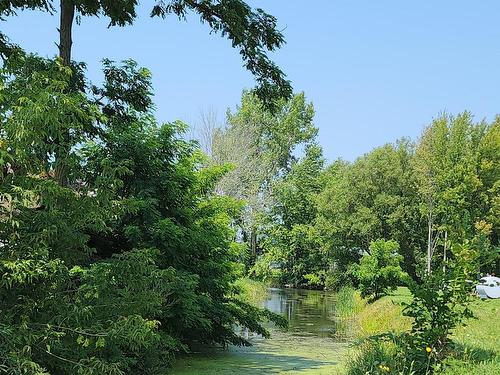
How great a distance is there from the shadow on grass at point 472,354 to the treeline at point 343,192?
12.7 metres

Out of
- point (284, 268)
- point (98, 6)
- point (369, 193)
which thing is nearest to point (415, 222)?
point (369, 193)

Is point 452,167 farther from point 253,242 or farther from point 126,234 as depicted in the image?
point 126,234

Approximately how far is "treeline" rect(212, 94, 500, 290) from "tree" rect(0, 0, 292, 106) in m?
12.7

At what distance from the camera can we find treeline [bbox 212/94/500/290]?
30375 millimetres

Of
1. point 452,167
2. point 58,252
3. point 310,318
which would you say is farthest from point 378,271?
point 58,252

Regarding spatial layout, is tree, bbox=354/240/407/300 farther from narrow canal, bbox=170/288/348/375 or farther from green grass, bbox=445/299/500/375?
green grass, bbox=445/299/500/375

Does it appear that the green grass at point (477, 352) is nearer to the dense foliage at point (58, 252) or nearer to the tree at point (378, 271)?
the dense foliage at point (58, 252)

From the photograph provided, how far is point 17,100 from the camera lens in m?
5.18

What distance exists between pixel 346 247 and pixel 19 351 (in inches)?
1372

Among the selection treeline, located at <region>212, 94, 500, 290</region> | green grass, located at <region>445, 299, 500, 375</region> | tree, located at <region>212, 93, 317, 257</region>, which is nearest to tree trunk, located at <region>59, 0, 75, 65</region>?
green grass, located at <region>445, 299, 500, 375</region>

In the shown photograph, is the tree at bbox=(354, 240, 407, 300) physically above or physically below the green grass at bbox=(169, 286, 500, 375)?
above

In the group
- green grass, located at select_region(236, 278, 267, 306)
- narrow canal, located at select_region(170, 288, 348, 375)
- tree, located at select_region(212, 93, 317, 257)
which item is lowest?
narrow canal, located at select_region(170, 288, 348, 375)

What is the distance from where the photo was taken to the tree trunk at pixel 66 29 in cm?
780

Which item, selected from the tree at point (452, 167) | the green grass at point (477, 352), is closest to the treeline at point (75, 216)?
the green grass at point (477, 352)
